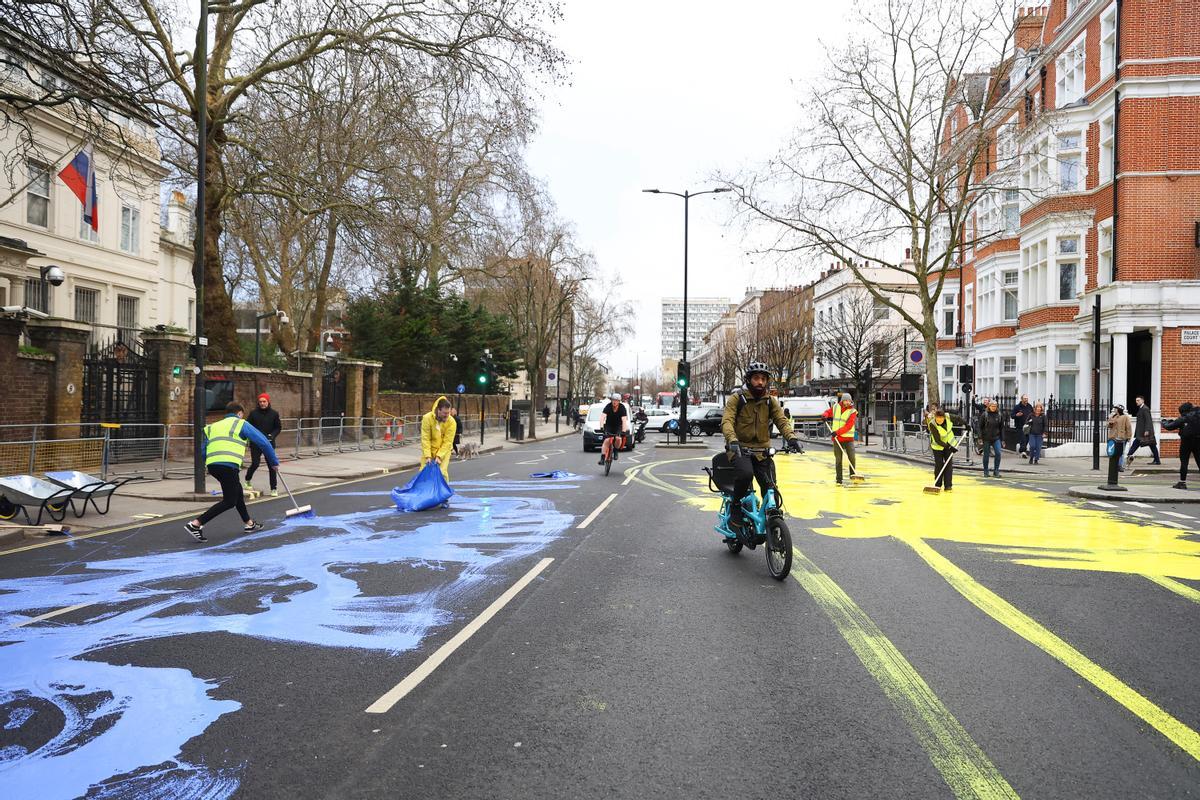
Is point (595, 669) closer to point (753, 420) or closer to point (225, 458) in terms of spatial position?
point (753, 420)

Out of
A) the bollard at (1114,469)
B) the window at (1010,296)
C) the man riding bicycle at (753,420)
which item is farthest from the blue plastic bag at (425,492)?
the window at (1010,296)

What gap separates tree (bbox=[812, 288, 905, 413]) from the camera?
53.3 meters

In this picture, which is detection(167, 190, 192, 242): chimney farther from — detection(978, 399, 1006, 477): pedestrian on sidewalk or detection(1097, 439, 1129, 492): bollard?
detection(1097, 439, 1129, 492): bollard

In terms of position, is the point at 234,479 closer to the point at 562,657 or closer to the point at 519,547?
the point at 519,547

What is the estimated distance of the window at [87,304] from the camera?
2988 centimetres

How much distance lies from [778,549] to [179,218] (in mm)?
41602

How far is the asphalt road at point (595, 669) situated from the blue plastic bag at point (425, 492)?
2.77 meters

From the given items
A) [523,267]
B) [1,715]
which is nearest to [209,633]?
[1,715]

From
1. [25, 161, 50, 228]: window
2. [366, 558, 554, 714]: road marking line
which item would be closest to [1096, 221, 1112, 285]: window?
[366, 558, 554, 714]: road marking line

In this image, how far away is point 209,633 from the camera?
20.0 feet

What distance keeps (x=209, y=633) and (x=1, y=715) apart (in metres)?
1.66

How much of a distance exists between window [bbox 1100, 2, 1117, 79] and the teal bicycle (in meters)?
26.6

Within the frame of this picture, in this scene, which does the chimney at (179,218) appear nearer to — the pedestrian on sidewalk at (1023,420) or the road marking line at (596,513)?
the road marking line at (596,513)

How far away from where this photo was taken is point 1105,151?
29047 mm
